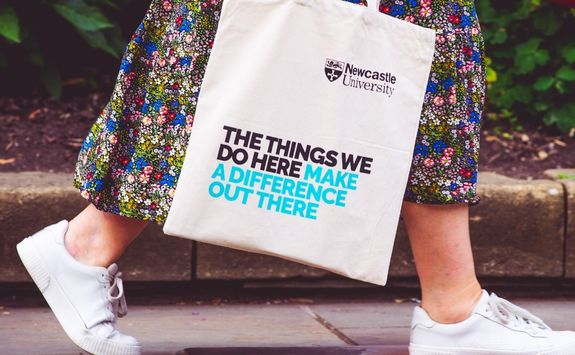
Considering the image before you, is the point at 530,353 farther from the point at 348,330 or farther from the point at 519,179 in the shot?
the point at 519,179

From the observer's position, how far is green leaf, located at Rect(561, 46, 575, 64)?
14.8 feet

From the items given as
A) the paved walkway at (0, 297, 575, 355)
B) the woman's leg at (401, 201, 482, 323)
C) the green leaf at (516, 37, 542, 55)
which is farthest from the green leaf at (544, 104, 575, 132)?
the woman's leg at (401, 201, 482, 323)

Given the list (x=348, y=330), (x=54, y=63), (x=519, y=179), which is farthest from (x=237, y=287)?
(x=54, y=63)

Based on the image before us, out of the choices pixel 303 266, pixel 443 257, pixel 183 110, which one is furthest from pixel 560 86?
pixel 183 110

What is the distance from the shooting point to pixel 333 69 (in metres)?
2.12

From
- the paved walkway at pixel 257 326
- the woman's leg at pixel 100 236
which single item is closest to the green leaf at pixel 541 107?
the paved walkway at pixel 257 326

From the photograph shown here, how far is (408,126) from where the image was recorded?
217cm

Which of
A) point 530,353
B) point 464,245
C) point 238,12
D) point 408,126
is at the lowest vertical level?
point 530,353

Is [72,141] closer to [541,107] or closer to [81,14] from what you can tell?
[81,14]

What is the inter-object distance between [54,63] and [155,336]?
1.85m

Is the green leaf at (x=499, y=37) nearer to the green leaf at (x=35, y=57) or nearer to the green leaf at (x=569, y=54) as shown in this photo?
the green leaf at (x=569, y=54)

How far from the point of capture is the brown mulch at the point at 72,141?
13.0 ft

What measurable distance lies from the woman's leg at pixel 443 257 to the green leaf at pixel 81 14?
2103 mm

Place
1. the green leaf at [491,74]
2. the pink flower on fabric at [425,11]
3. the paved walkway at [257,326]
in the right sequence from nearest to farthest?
the pink flower on fabric at [425,11]
the paved walkway at [257,326]
the green leaf at [491,74]
